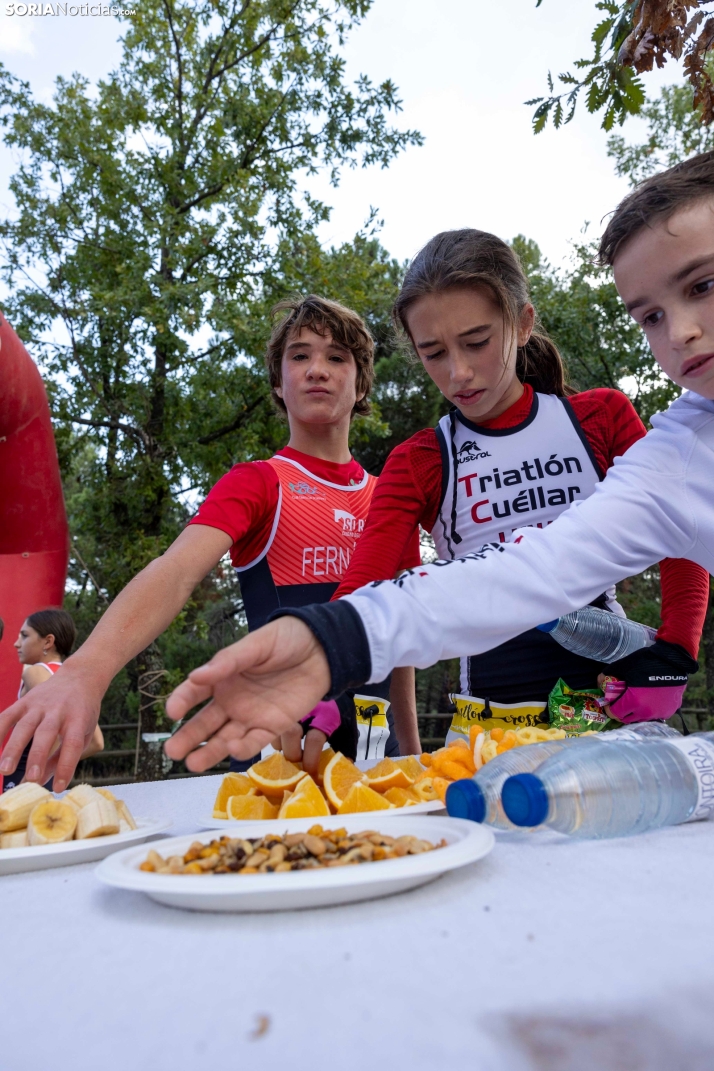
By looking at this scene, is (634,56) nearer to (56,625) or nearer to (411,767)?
(411,767)

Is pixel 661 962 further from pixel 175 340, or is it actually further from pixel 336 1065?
pixel 175 340

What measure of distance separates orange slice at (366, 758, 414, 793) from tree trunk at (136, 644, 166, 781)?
638cm

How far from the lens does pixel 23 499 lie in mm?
3561

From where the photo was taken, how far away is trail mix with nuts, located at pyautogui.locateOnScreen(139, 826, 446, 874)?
2.73 feet

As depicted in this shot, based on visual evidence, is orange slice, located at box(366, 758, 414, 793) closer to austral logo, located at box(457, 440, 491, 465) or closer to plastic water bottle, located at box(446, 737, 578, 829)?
plastic water bottle, located at box(446, 737, 578, 829)

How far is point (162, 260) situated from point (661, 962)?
8.60m

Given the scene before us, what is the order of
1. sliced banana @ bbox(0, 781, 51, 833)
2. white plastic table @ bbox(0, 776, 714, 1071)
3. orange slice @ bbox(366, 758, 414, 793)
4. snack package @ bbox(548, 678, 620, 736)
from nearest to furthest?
1. white plastic table @ bbox(0, 776, 714, 1071)
2. sliced banana @ bbox(0, 781, 51, 833)
3. orange slice @ bbox(366, 758, 414, 793)
4. snack package @ bbox(548, 678, 620, 736)

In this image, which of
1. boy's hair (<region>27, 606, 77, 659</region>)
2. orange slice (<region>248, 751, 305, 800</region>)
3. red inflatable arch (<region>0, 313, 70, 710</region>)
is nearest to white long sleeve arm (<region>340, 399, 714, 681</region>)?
orange slice (<region>248, 751, 305, 800</region>)

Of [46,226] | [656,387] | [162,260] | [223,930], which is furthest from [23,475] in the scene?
[656,387]

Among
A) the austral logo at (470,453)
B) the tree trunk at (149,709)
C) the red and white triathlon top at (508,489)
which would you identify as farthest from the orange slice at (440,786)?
the tree trunk at (149,709)

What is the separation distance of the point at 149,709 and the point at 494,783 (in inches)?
278

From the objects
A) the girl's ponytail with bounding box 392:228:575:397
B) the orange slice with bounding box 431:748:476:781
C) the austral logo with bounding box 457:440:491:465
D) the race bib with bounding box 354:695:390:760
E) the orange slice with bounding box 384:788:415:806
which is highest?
the girl's ponytail with bounding box 392:228:575:397

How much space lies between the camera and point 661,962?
60 cm

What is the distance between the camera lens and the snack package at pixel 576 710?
160 cm
